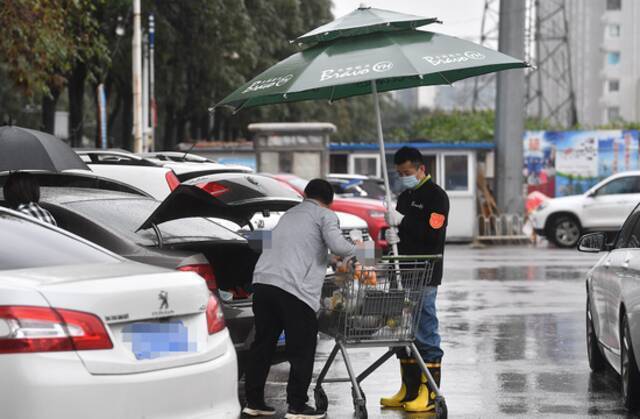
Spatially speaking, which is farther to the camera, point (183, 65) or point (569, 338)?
point (183, 65)

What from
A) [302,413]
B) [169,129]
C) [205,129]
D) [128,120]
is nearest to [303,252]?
[302,413]

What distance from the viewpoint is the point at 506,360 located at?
11.5 m

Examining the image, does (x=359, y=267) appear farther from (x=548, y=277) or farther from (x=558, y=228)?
(x=558, y=228)

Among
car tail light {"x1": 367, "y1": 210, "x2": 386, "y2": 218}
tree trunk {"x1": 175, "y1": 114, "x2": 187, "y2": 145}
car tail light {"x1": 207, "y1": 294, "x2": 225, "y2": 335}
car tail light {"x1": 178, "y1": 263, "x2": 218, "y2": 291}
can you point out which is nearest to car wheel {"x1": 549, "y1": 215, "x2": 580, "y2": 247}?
car tail light {"x1": 367, "y1": 210, "x2": 386, "y2": 218}

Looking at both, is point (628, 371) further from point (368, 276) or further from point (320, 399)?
point (320, 399)

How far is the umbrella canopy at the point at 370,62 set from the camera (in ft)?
27.9

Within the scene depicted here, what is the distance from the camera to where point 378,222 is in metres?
22.4

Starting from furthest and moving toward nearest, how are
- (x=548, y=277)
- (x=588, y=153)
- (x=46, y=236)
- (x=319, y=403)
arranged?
(x=588, y=153) < (x=548, y=277) < (x=319, y=403) < (x=46, y=236)

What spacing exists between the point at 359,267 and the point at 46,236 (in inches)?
92.5

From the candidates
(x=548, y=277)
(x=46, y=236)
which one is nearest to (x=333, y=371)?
(x=46, y=236)

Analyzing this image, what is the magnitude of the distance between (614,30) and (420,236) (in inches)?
3848

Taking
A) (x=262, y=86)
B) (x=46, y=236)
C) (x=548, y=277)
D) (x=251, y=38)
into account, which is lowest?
(x=548, y=277)

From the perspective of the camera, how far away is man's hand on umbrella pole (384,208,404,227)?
886 centimetres

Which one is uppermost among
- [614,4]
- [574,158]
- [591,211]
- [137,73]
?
[614,4]
